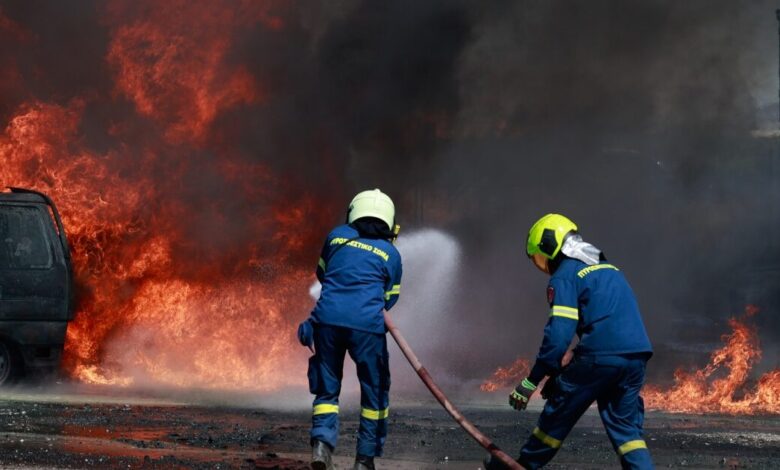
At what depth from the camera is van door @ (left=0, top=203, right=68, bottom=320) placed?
34.9 ft

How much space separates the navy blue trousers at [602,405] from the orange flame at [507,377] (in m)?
7.41

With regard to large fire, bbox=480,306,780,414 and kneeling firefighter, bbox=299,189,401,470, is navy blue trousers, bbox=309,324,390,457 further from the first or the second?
large fire, bbox=480,306,780,414

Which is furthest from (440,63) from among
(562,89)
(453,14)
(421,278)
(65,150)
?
(65,150)

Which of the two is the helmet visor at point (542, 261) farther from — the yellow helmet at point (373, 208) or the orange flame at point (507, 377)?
the orange flame at point (507, 377)

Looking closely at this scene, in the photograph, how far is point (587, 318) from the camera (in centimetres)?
545

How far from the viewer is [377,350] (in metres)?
6.18

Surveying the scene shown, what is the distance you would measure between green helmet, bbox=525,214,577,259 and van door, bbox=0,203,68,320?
260 inches

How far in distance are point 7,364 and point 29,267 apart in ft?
Result: 3.31

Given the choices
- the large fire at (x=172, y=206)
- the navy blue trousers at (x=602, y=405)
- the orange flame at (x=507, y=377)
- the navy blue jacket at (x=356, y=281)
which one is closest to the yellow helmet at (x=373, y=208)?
the navy blue jacket at (x=356, y=281)

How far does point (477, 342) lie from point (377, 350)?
1245cm

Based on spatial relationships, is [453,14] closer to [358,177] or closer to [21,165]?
[358,177]

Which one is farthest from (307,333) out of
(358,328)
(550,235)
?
(550,235)

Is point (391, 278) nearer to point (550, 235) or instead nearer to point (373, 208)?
point (373, 208)

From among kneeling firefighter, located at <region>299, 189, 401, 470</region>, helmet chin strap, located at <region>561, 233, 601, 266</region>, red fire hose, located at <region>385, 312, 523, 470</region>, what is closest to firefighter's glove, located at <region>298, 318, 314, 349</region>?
kneeling firefighter, located at <region>299, 189, 401, 470</region>
